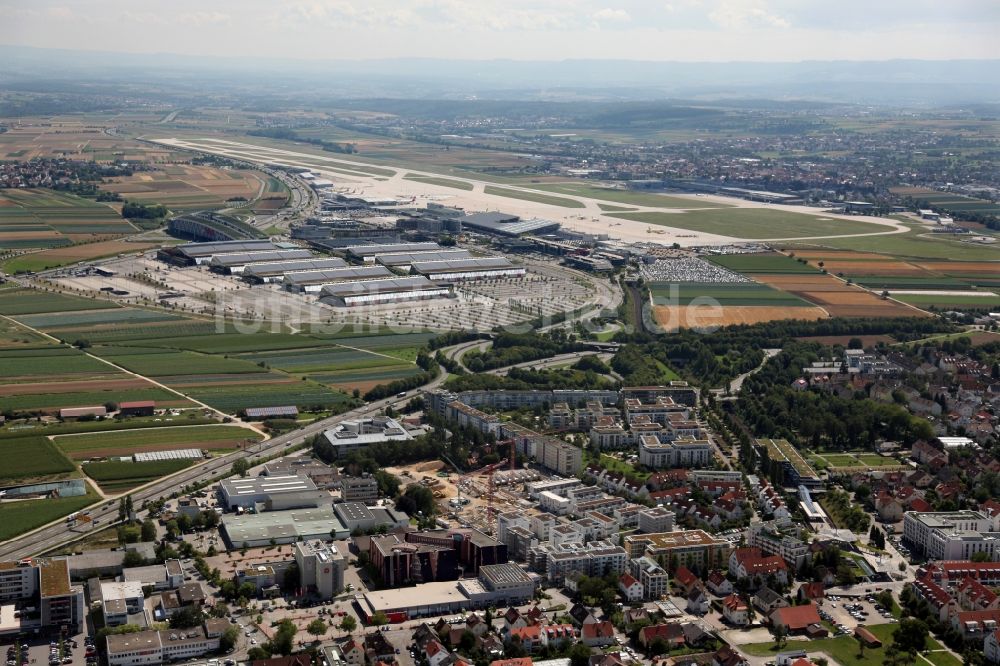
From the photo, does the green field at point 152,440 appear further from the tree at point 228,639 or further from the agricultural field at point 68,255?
the agricultural field at point 68,255

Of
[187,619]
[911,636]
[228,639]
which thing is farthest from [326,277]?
[911,636]

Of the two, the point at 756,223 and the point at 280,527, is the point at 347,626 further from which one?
the point at 756,223

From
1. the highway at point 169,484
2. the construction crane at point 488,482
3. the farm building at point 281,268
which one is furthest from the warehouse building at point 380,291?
the construction crane at point 488,482

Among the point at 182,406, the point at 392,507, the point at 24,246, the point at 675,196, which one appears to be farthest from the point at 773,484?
the point at 675,196

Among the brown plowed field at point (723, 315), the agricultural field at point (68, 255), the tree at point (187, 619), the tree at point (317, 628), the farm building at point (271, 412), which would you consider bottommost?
the agricultural field at point (68, 255)

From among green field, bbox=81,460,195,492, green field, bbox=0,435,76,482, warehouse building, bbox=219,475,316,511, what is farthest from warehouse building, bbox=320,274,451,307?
warehouse building, bbox=219,475,316,511

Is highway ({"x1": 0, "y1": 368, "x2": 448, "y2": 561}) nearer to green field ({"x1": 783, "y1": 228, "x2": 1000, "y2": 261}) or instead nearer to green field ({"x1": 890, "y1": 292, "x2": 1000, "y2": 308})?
green field ({"x1": 890, "y1": 292, "x2": 1000, "y2": 308})
